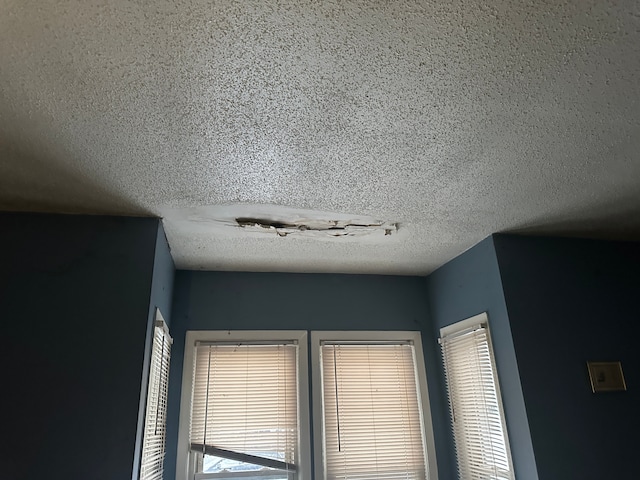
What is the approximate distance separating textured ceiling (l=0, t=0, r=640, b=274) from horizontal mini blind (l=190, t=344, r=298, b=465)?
1080 millimetres

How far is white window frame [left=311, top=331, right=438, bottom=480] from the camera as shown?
3.16m

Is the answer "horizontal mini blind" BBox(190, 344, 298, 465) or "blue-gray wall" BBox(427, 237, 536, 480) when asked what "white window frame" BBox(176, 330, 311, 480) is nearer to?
"horizontal mini blind" BBox(190, 344, 298, 465)

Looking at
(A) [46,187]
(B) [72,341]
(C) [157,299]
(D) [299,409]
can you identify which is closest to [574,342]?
(D) [299,409]

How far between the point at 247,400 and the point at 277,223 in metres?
1.37

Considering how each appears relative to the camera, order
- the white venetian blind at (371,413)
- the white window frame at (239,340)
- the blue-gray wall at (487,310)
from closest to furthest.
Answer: the blue-gray wall at (487,310), the white window frame at (239,340), the white venetian blind at (371,413)

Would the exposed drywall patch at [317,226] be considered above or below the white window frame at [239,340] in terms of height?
above

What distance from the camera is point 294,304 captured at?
346 cm

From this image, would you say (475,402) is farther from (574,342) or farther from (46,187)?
(46,187)

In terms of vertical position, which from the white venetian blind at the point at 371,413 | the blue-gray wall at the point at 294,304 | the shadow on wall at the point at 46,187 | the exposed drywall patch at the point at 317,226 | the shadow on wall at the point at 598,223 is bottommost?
the white venetian blind at the point at 371,413

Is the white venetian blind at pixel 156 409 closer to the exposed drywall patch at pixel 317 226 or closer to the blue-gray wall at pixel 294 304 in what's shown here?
the blue-gray wall at pixel 294 304

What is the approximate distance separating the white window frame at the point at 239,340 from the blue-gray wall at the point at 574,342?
146cm

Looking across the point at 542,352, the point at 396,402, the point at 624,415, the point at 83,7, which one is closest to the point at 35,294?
the point at 83,7

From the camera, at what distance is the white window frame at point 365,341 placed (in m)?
3.16

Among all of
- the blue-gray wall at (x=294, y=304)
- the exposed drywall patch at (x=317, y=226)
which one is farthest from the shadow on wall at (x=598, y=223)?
the blue-gray wall at (x=294, y=304)
